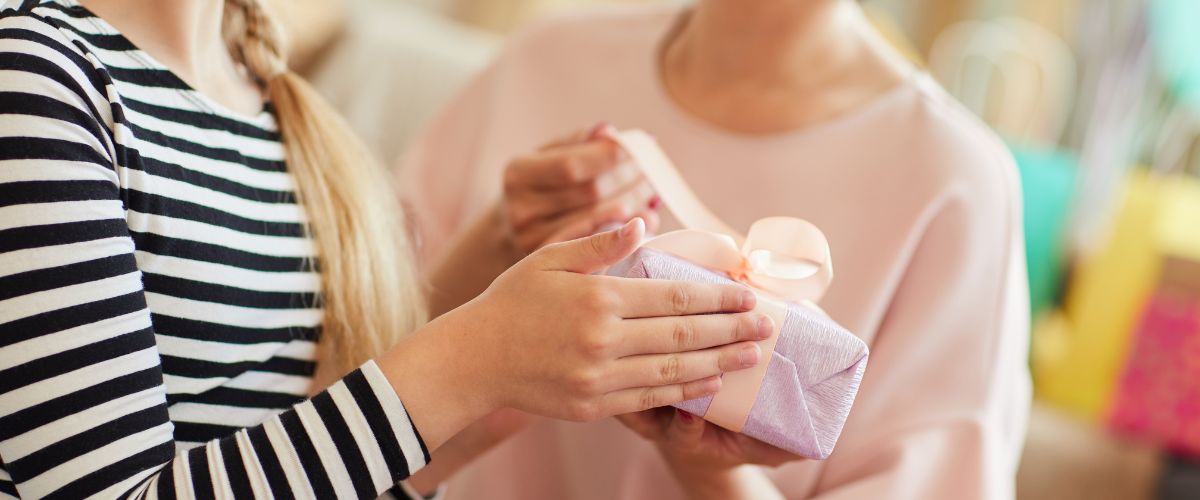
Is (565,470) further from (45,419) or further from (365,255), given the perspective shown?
(45,419)

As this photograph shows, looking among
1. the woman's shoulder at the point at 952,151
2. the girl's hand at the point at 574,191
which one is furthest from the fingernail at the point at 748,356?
the woman's shoulder at the point at 952,151

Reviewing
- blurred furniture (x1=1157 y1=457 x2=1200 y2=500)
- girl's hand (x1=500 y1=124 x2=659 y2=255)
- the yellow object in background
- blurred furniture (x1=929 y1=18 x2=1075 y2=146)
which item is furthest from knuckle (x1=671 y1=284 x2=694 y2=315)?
blurred furniture (x1=929 y1=18 x2=1075 y2=146)

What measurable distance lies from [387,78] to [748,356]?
124 cm

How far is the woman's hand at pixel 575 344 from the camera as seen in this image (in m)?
0.51

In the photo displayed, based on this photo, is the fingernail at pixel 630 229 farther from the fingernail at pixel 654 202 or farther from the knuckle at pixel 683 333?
the fingernail at pixel 654 202

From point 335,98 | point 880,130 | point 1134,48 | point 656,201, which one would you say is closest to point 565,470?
point 656,201

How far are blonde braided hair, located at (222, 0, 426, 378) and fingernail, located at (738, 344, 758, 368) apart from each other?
0.31 meters

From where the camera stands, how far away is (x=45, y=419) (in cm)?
48

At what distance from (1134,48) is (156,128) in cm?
194

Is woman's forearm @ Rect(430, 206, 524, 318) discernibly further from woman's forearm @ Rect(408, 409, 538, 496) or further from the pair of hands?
woman's forearm @ Rect(408, 409, 538, 496)

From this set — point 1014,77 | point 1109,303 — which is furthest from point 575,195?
point 1014,77

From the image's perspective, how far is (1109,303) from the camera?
1713 mm

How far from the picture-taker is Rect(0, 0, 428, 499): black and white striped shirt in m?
0.48

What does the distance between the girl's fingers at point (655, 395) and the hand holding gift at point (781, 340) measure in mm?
17
